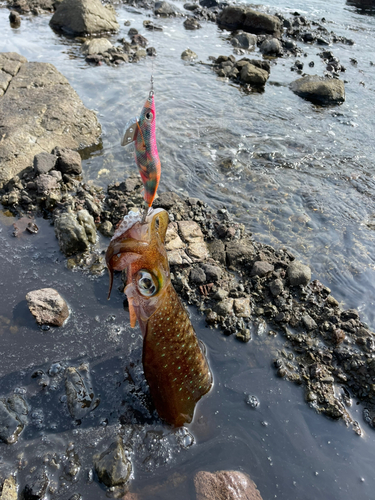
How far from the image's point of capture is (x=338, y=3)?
1118 inches

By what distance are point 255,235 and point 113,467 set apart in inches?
171

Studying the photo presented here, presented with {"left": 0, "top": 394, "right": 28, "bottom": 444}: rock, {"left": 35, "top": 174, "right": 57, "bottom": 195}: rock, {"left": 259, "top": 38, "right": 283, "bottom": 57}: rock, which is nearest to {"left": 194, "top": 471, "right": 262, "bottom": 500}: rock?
{"left": 0, "top": 394, "right": 28, "bottom": 444}: rock

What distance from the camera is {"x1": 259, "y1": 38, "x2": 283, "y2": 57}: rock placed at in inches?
660

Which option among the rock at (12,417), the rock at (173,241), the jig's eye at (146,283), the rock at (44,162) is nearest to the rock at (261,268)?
the rock at (173,241)

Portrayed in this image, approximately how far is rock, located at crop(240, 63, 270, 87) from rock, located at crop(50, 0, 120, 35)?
7.40 meters

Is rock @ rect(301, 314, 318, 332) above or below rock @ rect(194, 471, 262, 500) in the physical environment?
above

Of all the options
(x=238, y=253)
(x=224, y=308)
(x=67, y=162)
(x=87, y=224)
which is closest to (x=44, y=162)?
(x=67, y=162)

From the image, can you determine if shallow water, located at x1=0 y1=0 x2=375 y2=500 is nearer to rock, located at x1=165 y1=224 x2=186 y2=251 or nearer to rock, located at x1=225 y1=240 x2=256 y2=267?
rock, located at x1=225 y1=240 x2=256 y2=267

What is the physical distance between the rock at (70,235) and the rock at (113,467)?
3051 mm

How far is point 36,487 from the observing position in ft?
10.6

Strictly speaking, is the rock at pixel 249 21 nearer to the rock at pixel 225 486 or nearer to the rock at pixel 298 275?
the rock at pixel 298 275

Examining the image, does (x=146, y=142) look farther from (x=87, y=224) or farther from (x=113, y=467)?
(x=87, y=224)

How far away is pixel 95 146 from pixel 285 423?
7.02 meters

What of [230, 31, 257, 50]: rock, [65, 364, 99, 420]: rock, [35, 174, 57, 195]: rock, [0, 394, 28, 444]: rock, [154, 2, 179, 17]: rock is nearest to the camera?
[0, 394, 28, 444]: rock
